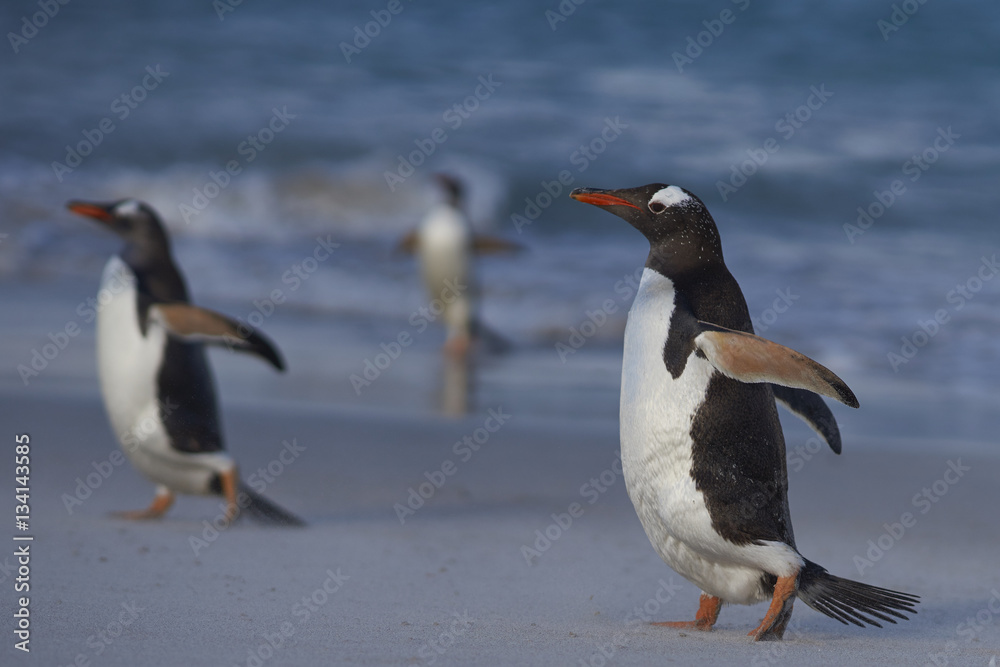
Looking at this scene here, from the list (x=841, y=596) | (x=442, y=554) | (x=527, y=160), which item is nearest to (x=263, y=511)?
(x=442, y=554)

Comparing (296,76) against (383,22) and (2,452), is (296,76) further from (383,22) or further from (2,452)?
(2,452)

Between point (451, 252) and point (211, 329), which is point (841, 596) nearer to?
point (211, 329)

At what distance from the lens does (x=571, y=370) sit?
6.77m

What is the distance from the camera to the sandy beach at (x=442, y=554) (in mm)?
2279

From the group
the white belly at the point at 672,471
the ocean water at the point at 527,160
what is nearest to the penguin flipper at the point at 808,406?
the white belly at the point at 672,471

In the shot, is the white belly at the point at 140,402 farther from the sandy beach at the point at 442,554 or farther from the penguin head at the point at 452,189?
the penguin head at the point at 452,189

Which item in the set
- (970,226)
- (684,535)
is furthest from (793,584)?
(970,226)

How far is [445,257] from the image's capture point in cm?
871

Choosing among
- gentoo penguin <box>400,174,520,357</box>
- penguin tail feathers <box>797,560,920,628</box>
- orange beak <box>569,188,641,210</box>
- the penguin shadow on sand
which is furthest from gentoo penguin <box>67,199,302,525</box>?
gentoo penguin <box>400,174,520,357</box>

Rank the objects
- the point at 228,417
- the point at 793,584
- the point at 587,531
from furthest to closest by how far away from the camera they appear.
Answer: the point at 228,417 → the point at 587,531 → the point at 793,584

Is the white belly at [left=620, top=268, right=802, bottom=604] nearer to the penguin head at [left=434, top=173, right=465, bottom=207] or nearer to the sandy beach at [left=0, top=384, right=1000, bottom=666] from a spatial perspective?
the sandy beach at [left=0, top=384, right=1000, bottom=666]

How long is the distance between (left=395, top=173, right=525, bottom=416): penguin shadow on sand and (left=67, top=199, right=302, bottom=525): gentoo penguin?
282 cm

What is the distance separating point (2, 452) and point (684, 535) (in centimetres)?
288

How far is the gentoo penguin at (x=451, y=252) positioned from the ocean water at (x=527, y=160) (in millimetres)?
423
